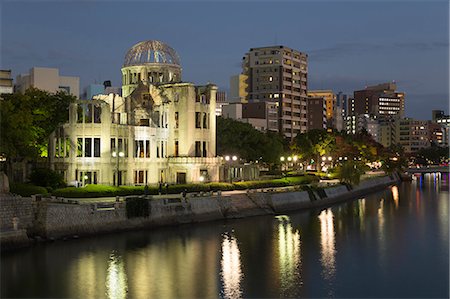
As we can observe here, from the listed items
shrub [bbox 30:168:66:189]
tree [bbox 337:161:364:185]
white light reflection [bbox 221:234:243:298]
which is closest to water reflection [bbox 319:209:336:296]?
white light reflection [bbox 221:234:243:298]

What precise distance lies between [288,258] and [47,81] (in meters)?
81.3

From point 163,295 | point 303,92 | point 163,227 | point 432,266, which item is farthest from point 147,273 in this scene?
point 303,92

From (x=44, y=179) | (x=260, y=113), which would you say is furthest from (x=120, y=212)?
(x=260, y=113)

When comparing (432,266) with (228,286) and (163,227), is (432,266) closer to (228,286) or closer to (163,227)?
(228,286)

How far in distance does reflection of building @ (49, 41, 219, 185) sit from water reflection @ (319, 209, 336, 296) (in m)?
18.6

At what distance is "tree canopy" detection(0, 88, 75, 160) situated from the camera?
188 feet

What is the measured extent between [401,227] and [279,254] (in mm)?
23661

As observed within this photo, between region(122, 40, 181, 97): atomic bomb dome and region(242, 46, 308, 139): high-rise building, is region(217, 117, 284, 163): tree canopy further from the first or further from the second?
region(242, 46, 308, 139): high-rise building

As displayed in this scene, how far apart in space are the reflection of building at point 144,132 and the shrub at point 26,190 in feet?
43.7

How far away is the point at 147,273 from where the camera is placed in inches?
1694

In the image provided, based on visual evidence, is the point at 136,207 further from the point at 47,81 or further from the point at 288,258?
the point at 47,81

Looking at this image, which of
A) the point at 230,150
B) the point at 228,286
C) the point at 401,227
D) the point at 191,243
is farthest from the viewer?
the point at 230,150

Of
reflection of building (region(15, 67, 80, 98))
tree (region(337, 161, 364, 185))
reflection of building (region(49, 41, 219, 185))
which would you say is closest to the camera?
reflection of building (region(49, 41, 219, 185))

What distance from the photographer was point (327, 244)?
55.8m
